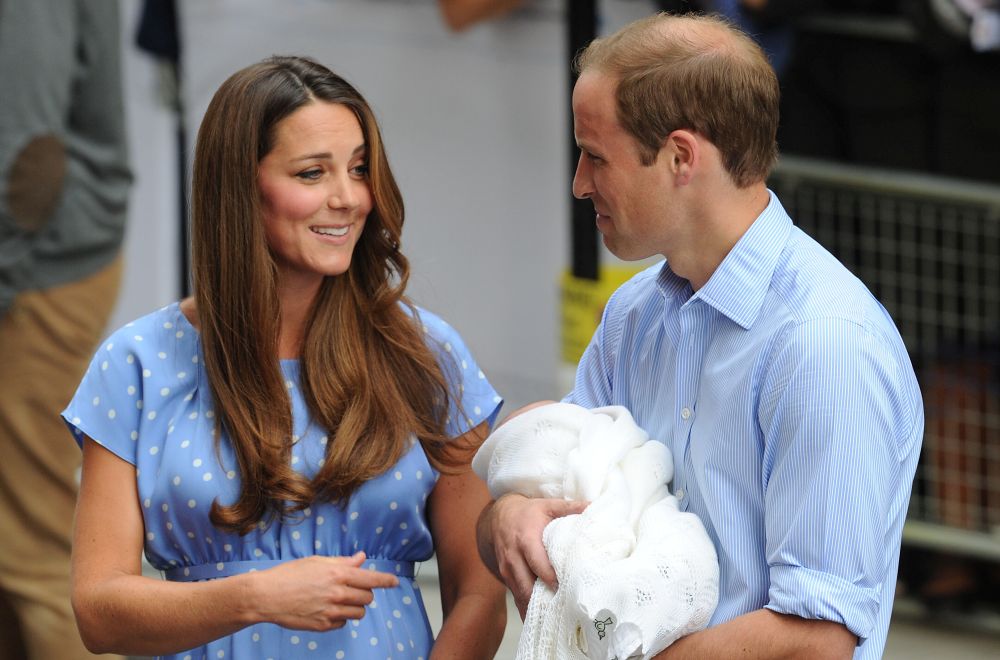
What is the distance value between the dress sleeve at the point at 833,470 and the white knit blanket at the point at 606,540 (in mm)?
121

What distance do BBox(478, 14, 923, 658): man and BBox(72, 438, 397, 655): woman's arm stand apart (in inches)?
9.5

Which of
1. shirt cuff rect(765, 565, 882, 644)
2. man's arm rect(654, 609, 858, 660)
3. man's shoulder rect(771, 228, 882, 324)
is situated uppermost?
man's shoulder rect(771, 228, 882, 324)

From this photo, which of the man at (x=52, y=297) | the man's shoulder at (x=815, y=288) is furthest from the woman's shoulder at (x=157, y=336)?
the man at (x=52, y=297)

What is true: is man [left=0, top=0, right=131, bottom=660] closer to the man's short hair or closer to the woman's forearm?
the woman's forearm

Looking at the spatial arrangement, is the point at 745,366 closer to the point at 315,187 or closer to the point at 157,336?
the point at 315,187

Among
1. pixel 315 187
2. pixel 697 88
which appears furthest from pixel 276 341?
pixel 697 88

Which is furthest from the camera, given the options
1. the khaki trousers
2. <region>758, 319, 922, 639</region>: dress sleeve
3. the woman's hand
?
the khaki trousers

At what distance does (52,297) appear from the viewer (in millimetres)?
3945

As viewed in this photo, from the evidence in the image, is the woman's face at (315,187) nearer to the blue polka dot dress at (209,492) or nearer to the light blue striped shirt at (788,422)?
the blue polka dot dress at (209,492)

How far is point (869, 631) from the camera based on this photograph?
6.63ft

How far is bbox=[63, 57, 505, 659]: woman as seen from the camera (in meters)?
2.48

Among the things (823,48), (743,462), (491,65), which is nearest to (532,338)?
(491,65)

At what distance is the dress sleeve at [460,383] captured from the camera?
266 cm

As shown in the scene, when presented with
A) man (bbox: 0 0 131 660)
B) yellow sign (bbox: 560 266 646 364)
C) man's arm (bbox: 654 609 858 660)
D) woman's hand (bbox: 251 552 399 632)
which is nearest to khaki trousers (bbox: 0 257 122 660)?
man (bbox: 0 0 131 660)
